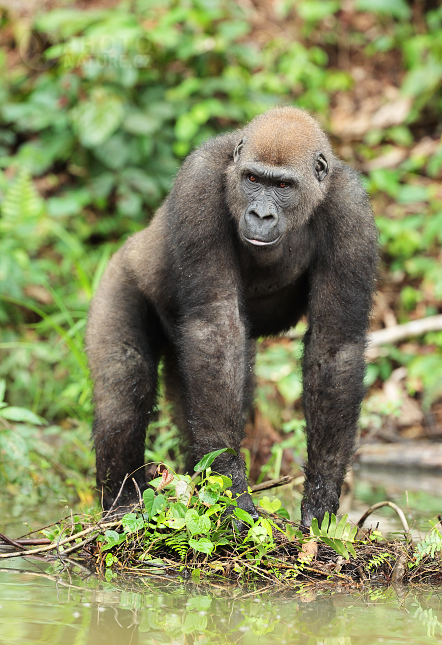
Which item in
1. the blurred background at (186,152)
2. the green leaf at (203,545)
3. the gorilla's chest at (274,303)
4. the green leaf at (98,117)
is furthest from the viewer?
the green leaf at (98,117)

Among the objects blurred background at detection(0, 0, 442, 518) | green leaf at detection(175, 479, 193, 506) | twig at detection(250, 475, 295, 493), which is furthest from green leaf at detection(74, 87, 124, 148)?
green leaf at detection(175, 479, 193, 506)

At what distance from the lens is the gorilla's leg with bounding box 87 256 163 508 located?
17.3ft

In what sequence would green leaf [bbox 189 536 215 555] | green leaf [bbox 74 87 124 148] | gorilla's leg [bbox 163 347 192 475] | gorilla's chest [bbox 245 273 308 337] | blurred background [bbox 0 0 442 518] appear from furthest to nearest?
green leaf [bbox 74 87 124 148] < blurred background [bbox 0 0 442 518] < gorilla's leg [bbox 163 347 192 475] < gorilla's chest [bbox 245 273 308 337] < green leaf [bbox 189 536 215 555]

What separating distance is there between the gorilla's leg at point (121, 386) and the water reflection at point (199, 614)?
1.27m

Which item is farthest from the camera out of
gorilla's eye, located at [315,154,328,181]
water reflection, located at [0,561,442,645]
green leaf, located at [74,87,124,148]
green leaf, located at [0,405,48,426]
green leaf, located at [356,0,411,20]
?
green leaf, located at [356,0,411,20]

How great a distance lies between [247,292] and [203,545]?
1844 millimetres

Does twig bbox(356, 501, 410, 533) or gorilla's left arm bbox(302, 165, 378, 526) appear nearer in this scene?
twig bbox(356, 501, 410, 533)

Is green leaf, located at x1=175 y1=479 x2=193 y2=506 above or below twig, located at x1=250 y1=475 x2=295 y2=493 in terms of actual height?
above

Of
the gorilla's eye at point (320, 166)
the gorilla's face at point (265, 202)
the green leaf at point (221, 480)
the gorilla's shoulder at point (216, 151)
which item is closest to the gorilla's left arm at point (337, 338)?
the gorilla's eye at point (320, 166)

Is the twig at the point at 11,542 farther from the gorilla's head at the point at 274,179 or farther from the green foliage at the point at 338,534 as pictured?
the gorilla's head at the point at 274,179

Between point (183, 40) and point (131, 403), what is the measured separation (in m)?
7.06

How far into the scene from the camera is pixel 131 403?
17.4 feet

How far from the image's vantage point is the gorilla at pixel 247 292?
463cm

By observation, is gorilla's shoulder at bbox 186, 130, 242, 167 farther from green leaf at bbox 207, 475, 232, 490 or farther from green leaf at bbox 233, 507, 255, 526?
green leaf at bbox 233, 507, 255, 526
